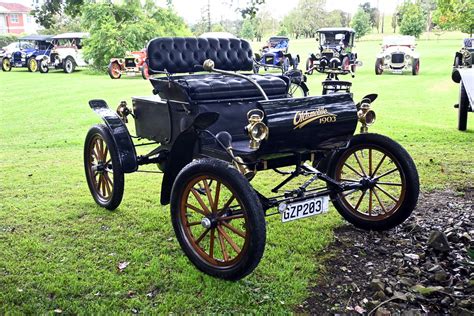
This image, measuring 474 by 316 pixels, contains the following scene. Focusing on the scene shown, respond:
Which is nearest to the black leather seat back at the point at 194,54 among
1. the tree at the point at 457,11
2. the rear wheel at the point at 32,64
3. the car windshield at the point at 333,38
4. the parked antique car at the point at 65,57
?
the tree at the point at 457,11

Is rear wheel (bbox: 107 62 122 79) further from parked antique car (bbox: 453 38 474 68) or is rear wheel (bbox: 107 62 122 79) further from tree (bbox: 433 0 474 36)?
parked antique car (bbox: 453 38 474 68)

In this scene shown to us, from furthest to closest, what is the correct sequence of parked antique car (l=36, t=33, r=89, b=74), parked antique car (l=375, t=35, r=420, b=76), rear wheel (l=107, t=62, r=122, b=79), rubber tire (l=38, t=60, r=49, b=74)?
parked antique car (l=36, t=33, r=89, b=74) → rubber tire (l=38, t=60, r=49, b=74) → rear wheel (l=107, t=62, r=122, b=79) → parked antique car (l=375, t=35, r=420, b=76)

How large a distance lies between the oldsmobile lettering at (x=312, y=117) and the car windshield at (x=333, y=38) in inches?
692

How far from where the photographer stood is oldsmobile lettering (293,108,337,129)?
307 centimetres

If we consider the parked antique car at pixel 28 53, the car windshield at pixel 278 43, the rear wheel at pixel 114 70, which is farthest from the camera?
the car windshield at pixel 278 43

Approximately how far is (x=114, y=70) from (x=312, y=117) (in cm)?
1723

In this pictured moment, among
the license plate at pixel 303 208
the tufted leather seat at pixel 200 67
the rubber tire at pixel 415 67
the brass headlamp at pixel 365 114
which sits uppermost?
the tufted leather seat at pixel 200 67

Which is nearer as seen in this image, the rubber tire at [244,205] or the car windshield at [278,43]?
the rubber tire at [244,205]

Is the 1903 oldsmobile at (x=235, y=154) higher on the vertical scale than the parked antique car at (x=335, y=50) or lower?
lower

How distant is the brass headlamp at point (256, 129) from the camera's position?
2.90 metres

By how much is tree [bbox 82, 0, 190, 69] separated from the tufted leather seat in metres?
17.2

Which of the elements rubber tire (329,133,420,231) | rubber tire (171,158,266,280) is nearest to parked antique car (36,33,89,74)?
rubber tire (329,133,420,231)

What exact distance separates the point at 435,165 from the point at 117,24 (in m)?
19.3

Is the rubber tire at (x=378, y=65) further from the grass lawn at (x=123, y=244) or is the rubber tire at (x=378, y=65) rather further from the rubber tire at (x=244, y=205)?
the rubber tire at (x=244, y=205)
